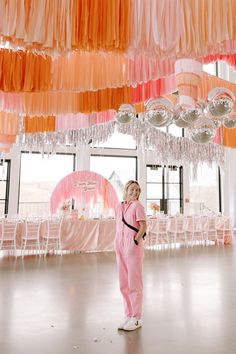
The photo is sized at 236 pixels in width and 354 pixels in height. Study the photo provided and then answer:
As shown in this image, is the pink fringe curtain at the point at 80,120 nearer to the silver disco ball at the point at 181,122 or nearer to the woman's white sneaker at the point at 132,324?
the silver disco ball at the point at 181,122

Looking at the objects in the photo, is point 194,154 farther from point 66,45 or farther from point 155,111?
point 66,45

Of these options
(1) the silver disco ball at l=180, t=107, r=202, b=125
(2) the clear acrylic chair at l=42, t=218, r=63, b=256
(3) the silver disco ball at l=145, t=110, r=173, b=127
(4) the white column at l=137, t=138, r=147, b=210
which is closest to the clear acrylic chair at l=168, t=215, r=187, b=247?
(2) the clear acrylic chair at l=42, t=218, r=63, b=256

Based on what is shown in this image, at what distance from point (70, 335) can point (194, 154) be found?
8598 millimetres

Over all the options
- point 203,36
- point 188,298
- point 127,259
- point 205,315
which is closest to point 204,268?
point 188,298

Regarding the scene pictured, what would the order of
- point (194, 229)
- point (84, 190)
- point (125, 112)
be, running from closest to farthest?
1. point (125, 112)
2. point (194, 229)
3. point (84, 190)

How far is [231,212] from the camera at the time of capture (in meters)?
15.6

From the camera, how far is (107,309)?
4.07 m

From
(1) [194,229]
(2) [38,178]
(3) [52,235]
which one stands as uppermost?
(2) [38,178]

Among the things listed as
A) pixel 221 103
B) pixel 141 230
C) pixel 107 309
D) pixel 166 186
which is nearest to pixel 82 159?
pixel 166 186

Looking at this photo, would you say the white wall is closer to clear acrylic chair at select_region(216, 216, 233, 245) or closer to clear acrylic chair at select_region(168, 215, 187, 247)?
clear acrylic chair at select_region(216, 216, 233, 245)

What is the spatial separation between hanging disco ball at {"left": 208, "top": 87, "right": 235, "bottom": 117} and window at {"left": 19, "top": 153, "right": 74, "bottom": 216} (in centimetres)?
1073

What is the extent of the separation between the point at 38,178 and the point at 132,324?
11900mm

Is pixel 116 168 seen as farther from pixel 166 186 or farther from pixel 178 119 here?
pixel 178 119

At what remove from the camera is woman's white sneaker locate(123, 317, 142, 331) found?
3.36 m
